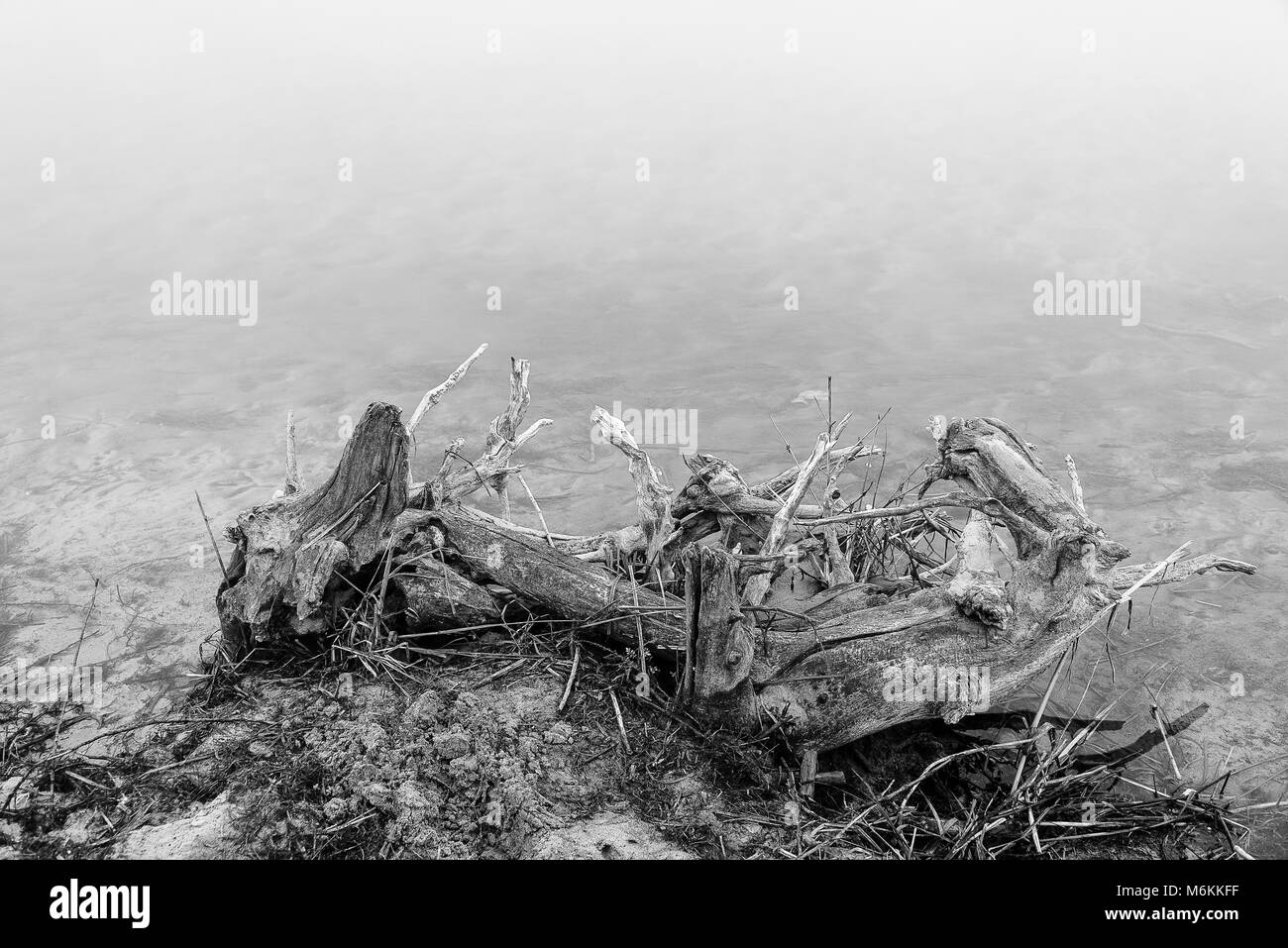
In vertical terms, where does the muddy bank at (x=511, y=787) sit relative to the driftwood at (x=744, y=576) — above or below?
below

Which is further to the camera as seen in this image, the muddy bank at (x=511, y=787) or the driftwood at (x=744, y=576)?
the driftwood at (x=744, y=576)

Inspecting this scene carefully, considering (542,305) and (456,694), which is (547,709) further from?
(542,305)

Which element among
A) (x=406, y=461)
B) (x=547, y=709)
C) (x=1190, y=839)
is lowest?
(x=1190, y=839)

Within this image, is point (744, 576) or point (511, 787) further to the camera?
point (744, 576)

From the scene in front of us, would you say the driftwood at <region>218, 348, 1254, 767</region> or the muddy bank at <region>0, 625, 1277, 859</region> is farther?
the driftwood at <region>218, 348, 1254, 767</region>

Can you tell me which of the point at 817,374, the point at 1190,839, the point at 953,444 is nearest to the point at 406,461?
the point at 953,444

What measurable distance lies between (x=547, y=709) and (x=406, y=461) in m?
1.47

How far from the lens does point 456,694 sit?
4863 mm

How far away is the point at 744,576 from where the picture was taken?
15.8 feet

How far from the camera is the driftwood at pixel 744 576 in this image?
15.2ft

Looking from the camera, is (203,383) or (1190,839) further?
(203,383)

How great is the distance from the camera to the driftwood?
4.62m

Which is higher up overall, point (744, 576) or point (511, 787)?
point (744, 576)

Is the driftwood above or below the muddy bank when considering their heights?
above
